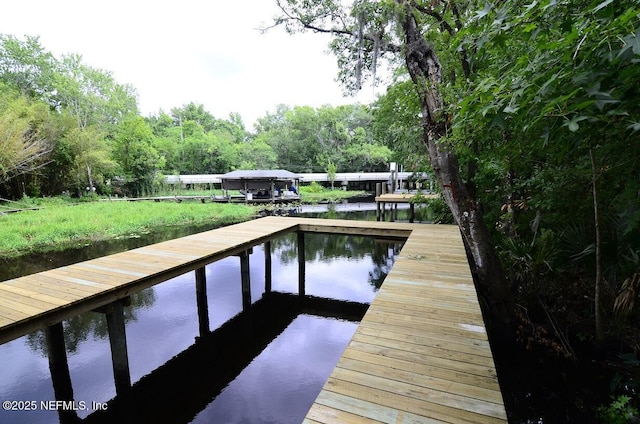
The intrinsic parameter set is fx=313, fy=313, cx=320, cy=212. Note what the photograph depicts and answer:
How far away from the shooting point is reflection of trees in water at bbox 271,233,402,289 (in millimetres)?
9055

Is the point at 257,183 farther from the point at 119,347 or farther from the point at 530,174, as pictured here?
the point at 119,347

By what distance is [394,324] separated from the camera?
96.2 inches

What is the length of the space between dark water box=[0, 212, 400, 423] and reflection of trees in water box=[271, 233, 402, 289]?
4.95ft

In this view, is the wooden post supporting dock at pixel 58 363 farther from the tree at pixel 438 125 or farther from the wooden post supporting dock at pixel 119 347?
the tree at pixel 438 125

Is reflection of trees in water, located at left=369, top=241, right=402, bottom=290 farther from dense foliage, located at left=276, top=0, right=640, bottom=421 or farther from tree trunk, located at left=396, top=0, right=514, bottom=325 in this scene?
tree trunk, located at left=396, top=0, right=514, bottom=325

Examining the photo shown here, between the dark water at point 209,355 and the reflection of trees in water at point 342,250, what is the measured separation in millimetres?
1508

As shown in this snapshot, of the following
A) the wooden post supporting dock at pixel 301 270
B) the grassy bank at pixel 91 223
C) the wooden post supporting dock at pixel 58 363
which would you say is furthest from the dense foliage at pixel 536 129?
the grassy bank at pixel 91 223

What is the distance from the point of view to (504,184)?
5.31 meters

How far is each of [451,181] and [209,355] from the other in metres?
4.28

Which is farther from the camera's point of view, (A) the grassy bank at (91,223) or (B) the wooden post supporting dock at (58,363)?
(A) the grassy bank at (91,223)

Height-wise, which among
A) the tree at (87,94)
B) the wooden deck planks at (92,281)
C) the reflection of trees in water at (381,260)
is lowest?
Result: the reflection of trees in water at (381,260)

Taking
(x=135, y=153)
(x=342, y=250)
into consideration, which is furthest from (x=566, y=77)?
(x=135, y=153)

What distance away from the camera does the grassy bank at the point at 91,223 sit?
9.55 m

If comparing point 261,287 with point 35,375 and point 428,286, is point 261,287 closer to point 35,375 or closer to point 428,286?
point 35,375
